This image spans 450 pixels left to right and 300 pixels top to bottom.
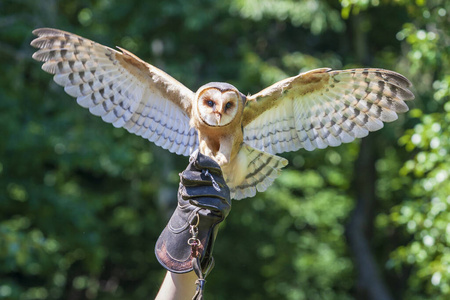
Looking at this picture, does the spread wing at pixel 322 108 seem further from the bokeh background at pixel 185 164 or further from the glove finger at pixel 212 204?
the bokeh background at pixel 185 164

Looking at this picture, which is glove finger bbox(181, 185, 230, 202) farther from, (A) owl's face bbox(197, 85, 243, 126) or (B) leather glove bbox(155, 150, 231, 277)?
(A) owl's face bbox(197, 85, 243, 126)

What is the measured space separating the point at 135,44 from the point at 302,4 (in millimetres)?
2402

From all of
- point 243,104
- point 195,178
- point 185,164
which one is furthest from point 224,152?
point 185,164

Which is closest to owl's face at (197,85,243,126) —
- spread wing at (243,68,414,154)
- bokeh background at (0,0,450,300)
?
spread wing at (243,68,414,154)

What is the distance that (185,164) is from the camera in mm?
10758

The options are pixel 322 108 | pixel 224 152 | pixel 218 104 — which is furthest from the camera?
pixel 322 108

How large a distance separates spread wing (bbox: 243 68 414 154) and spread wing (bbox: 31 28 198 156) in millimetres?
378

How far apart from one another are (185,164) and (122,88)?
21.3 ft

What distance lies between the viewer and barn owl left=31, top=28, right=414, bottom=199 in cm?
405

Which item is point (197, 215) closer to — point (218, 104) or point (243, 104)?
point (218, 104)

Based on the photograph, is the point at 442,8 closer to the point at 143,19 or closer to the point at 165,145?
the point at 165,145

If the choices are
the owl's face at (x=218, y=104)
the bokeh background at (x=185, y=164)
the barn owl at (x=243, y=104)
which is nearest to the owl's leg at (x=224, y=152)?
the barn owl at (x=243, y=104)

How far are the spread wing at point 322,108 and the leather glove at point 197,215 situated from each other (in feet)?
2.75

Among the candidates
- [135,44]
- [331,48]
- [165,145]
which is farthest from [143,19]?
[165,145]
